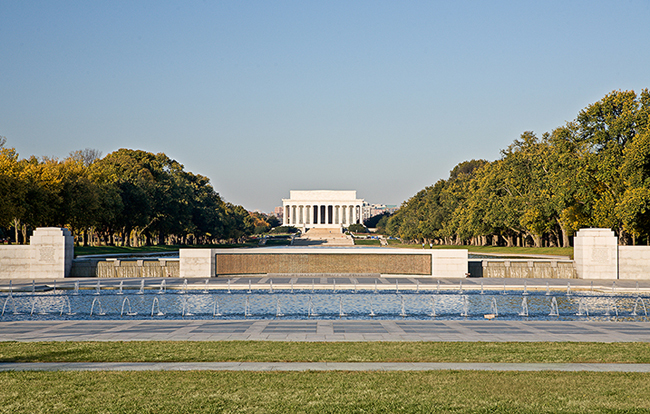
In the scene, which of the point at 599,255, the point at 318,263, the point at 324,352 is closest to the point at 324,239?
the point at 318,263

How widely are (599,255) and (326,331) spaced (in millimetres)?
22705

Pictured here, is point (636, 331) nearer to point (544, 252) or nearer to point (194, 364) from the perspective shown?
point (194, 364)

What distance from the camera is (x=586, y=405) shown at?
8359mm

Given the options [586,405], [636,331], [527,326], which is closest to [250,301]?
[527,326]

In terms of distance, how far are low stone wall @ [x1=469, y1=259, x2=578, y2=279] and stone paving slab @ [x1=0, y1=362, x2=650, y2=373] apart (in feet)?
75.3

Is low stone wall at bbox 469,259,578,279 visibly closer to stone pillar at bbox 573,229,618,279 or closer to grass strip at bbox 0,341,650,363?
stone pillar at bbox 573,229,618,279

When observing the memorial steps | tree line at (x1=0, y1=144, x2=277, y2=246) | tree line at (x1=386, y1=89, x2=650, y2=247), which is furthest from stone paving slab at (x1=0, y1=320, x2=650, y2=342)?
the memorial steps

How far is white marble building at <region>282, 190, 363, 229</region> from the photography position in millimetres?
195625

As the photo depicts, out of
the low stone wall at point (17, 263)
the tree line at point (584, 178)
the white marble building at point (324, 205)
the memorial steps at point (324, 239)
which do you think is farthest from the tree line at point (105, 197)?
the white marble building at point (324, 205)

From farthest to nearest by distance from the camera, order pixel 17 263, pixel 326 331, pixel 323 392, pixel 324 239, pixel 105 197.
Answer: pixel 324 239 < pixel 105 197 < pixel 17 263 < pixel 326 331 < pixel 323 392

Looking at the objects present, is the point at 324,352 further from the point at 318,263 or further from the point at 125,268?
the point at 125,268

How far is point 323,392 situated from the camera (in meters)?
9.03

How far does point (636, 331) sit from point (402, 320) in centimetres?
638

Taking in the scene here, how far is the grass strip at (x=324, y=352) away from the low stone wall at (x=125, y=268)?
66.5 feet
